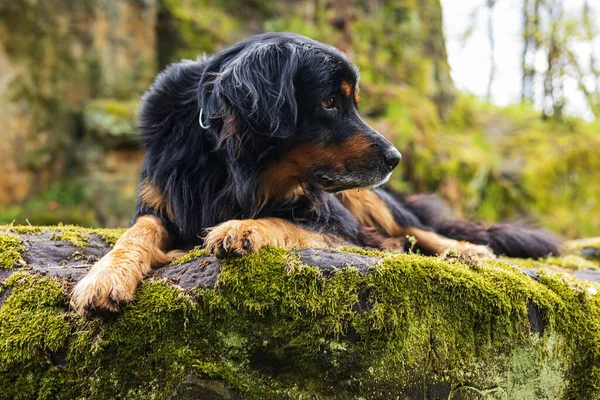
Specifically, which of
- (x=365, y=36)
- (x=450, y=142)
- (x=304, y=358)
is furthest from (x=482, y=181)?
(x=304, y=358)

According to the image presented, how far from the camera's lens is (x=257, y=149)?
3238mm

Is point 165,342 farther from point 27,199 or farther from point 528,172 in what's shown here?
point 528,172

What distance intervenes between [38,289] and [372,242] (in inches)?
89.5

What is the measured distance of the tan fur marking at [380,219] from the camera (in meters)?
4.54

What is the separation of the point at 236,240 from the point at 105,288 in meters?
0.63

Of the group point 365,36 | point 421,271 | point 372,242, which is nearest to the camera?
point 421,271

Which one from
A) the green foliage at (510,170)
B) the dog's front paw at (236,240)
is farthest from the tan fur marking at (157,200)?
the green foliage at (510,170)

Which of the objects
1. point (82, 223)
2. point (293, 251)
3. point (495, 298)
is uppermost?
point (293, 251)

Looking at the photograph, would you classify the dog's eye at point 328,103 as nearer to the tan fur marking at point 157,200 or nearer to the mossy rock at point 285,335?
the mossy rock at point 285,335

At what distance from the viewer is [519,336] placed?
265cm

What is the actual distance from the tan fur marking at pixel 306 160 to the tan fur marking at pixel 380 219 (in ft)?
3.80

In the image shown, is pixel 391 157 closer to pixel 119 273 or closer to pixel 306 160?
pixel 306 160

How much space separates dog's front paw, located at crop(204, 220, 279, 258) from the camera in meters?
2.57

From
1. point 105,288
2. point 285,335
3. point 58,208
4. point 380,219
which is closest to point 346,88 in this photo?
point 380,219
